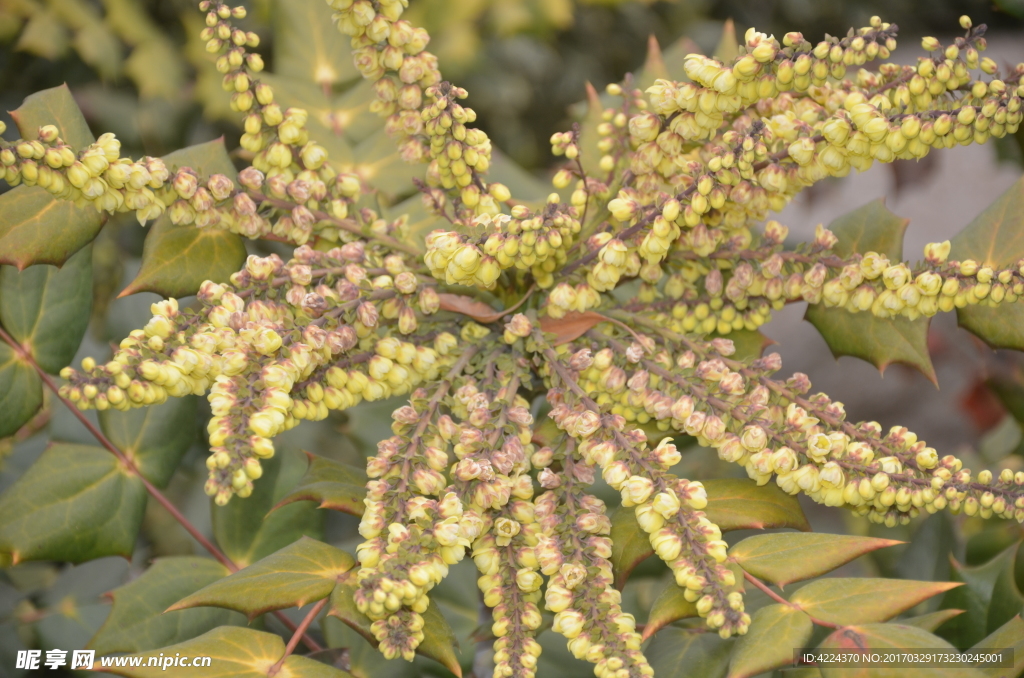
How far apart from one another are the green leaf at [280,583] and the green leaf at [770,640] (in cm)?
40

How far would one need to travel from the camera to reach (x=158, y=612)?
107cm

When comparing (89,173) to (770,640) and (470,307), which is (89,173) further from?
(770,640)

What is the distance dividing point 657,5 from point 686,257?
2.73 m

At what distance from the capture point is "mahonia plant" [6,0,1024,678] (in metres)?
0.68

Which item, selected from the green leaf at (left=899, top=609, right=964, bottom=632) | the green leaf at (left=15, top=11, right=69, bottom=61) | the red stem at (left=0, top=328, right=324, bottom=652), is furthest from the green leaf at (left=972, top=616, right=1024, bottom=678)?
the green leaf at (left=15, top=11, right=69, bottom=61)

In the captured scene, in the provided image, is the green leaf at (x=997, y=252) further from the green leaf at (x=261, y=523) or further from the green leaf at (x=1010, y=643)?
the green leaf at (x=261, y=523)

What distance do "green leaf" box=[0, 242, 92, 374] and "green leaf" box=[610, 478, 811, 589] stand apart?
2.66 feet

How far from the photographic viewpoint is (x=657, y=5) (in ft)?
10.7

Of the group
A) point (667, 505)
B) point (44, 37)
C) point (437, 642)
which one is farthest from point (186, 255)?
point (44, 37)

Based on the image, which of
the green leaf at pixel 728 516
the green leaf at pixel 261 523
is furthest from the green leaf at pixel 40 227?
the green leaf at pixel 728 516

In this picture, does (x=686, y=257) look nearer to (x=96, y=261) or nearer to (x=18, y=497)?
(x=18, y=497)

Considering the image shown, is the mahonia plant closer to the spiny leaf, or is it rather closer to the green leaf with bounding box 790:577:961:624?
the green leaf with bounding box 790:577:961:624

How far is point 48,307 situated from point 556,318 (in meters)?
0.75

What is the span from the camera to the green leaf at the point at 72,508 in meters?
1.04
